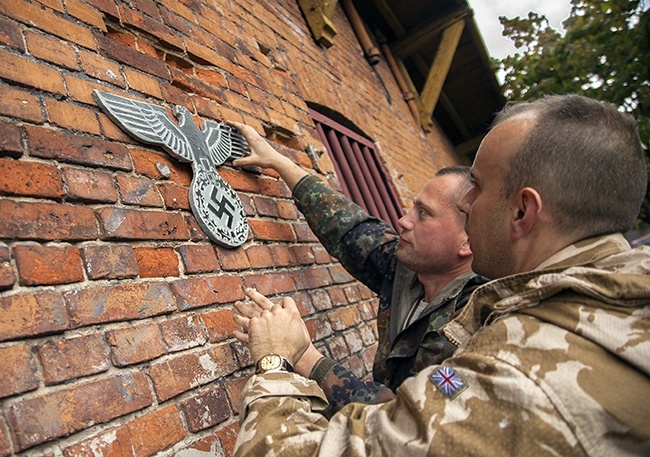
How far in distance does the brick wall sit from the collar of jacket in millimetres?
635

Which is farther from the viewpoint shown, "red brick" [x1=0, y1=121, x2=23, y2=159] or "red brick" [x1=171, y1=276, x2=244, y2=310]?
"red brick" [x1=171, y1=276, x2=244, y2=310]

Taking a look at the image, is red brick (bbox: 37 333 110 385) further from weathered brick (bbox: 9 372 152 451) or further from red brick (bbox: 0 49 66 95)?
red brick (bbox: 0 49 66 95)

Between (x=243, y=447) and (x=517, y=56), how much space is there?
8.94 metres

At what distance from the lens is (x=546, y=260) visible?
90 centimetres

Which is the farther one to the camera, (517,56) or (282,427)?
(517,56)

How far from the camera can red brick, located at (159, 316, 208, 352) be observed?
106 cm

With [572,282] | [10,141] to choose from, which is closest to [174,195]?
[10,141]

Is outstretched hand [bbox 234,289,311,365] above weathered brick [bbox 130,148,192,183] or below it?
below

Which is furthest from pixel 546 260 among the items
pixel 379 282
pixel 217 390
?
pixel 379 282

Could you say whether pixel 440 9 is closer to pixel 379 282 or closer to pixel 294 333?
pixel 379 282

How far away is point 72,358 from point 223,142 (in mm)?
913

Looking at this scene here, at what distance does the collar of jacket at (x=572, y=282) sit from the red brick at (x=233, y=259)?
696 mm

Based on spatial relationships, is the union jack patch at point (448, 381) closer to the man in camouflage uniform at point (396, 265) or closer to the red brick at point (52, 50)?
the man in camouflage uniform at point (396, 265)

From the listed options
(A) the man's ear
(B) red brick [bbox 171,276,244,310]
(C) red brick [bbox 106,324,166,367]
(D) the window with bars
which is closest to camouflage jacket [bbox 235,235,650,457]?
(A) the man's ear
